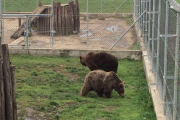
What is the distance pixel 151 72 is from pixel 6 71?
672 centimetres

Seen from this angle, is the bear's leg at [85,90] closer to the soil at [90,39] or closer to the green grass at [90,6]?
the soil at [90,39]

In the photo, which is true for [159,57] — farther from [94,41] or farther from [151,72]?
[94,41]

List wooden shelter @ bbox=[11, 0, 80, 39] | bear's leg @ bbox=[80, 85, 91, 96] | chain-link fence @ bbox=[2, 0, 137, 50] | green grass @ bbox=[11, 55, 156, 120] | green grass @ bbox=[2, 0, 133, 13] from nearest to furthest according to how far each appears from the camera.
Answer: green grass @ bbox=[11, 55, 156, 120] → bear's leg @ bbox=[80, 85, 91, 96] → chain-link fence @ bbox=[2, 0, 137, 50] → wooden shelter @ bbox=[11, 0, 80, 39] → green grass @ bbox=[2, 0, 133, 13]

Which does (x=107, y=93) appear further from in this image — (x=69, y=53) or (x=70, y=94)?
(x=69, y=53)

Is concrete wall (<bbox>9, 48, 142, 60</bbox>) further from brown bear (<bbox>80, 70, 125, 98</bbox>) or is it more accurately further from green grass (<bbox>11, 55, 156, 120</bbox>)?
brown bear (<bbox>80, 70, 125, 98</bbox>)

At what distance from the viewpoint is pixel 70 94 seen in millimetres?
13516

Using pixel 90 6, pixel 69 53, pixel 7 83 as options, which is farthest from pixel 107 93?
pixel 90 6

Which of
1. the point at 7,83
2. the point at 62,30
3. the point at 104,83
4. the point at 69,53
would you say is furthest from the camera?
the point at 62,30

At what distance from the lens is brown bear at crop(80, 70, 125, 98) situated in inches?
513

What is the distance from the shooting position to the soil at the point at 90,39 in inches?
840

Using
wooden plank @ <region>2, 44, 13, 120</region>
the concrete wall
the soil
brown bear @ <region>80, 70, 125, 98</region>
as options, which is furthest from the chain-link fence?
wooden plank @ <region>2, 44, 13, 120</region>

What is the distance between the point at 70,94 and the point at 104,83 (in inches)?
44.2

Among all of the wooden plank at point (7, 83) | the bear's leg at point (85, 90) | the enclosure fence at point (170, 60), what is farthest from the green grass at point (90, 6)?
the wooden plank at point (7, 83)

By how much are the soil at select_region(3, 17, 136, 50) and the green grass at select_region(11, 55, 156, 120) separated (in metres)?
2.61
